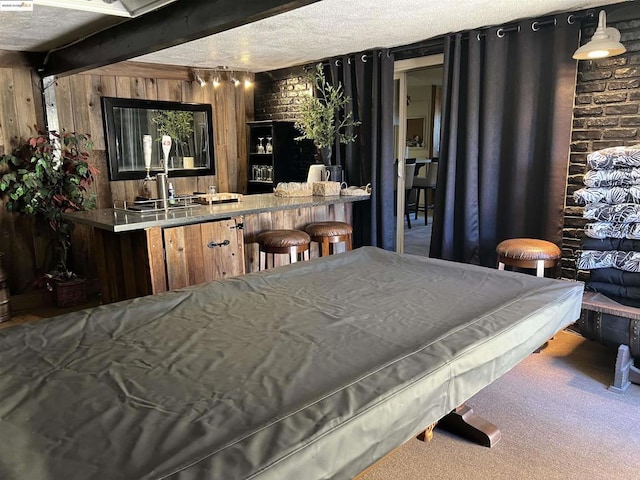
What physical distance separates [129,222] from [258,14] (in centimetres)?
148

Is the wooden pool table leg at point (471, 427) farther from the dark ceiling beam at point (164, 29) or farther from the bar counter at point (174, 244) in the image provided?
the dark ceiling beam at point (164, 29)

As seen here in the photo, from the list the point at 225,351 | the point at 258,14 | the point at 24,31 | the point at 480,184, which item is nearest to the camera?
the point at 225,351

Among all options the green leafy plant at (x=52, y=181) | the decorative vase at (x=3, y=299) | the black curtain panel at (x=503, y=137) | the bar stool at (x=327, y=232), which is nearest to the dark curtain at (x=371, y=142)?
the black curtain panel at (x=503, y=137)

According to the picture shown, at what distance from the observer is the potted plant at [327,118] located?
503cm

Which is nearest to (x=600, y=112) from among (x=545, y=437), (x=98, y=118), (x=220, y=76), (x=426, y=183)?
(x=545, y=437)

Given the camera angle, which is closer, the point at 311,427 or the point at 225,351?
the point at 311,427

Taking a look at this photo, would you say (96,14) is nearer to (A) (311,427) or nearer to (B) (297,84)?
(B) (297,84)

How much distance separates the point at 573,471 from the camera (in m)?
2.04

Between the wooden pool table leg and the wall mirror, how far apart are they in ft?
11.7

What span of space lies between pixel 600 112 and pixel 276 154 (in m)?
3.31

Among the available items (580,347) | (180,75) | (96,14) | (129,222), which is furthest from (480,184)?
(180,75)

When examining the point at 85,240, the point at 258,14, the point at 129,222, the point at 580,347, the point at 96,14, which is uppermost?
the point at 96,14

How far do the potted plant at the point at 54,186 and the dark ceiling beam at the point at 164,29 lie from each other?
27.3 inches

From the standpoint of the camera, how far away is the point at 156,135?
5.40 metres
